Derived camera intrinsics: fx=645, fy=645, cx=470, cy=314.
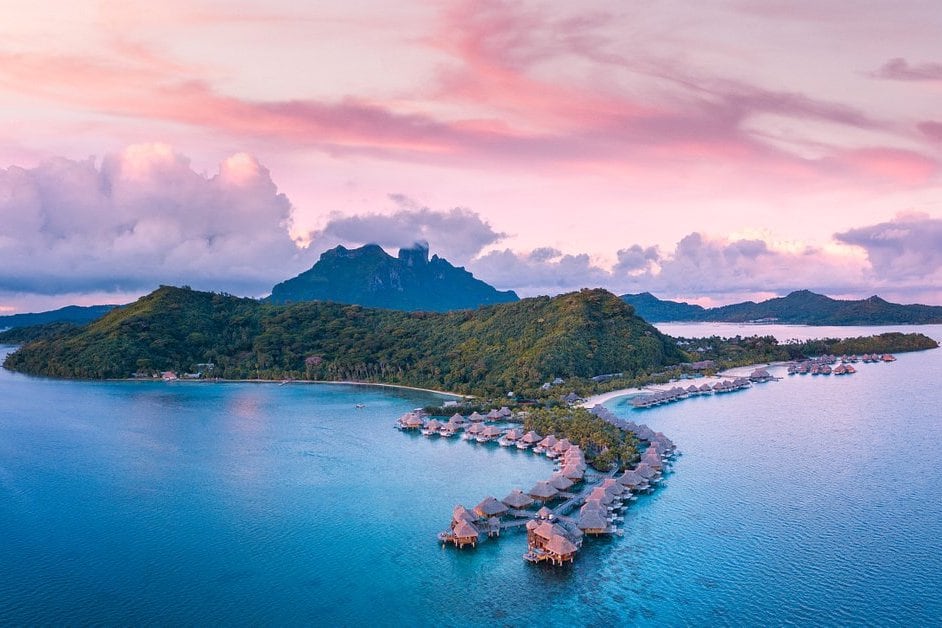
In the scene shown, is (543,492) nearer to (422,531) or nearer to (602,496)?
(602,496)

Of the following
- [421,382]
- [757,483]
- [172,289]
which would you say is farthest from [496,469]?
[172,289]

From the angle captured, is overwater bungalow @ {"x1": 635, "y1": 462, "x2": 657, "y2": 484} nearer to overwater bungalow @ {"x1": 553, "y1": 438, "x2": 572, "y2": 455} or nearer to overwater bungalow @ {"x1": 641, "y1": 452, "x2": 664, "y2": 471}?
overwater bungalow @ {"x1": 641, "y1": 452, "x2": 664, "y2": 471}

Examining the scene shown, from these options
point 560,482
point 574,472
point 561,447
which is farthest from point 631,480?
point 561,447

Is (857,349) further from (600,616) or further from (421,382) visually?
(600,616)

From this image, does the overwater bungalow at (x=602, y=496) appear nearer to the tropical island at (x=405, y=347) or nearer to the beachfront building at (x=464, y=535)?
the beachfront building at (x=464, y=535)

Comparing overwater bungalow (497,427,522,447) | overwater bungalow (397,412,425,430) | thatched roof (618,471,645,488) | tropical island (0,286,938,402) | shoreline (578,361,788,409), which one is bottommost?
thatched roof (618,471,645,488)

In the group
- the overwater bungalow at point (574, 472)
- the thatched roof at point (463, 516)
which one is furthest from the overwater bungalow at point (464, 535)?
the overwater bungalow at point (574, 472)

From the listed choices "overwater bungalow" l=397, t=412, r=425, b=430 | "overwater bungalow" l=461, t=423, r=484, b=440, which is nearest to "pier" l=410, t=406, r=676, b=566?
"overwater bungalow" l=461, t=423, r=484, b=440
